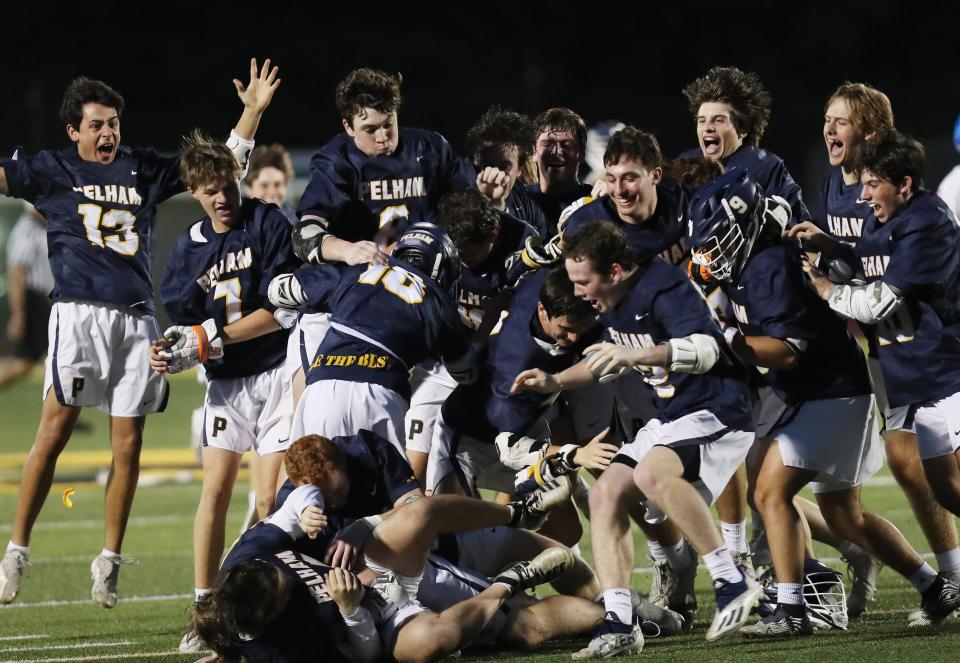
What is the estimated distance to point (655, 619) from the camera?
248 inches

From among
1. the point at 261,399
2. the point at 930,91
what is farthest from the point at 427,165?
the point at 930,91

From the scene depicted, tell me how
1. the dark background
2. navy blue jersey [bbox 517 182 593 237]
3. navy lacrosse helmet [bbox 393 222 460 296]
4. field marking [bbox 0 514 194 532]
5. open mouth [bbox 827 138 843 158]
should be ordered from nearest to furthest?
navy lacrosse helmet [bbox 393 222 460 296], open mouth [bbox 827 138 843 158], navy blue jersey [bbox 517 182 593 237], field marking [bbox 0 514 194 532], the dark background

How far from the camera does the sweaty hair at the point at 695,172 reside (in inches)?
276

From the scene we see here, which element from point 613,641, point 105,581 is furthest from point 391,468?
point 105,581

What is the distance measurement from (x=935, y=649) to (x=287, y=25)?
24.8 meters

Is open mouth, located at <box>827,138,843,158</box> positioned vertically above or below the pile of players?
above

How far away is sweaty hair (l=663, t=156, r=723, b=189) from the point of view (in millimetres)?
7016

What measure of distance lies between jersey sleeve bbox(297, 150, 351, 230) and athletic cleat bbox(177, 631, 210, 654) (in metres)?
2.04

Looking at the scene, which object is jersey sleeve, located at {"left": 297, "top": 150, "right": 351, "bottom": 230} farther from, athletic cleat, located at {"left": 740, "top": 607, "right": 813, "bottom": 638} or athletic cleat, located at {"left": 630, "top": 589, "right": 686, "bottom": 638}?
athletic cleat, located at {"left": 740, "top": 607, "right": 813, "bottom": 638}

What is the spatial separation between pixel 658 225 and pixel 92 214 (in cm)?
293

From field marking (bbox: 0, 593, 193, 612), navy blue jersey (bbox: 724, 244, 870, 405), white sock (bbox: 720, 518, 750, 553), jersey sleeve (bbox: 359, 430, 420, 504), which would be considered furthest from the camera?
field marking (bbox: 0, 593, 193, 612)

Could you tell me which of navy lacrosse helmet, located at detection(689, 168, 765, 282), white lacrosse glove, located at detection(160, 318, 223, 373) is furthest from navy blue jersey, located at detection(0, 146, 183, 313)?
navy lacrosse helmet, located at detection(689, 168, 765, 282)

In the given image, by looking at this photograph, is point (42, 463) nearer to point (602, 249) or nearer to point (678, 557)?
point (678, 557)

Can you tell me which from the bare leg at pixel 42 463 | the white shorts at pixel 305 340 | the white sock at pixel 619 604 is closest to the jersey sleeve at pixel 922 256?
the white sock at pixel 619 604
